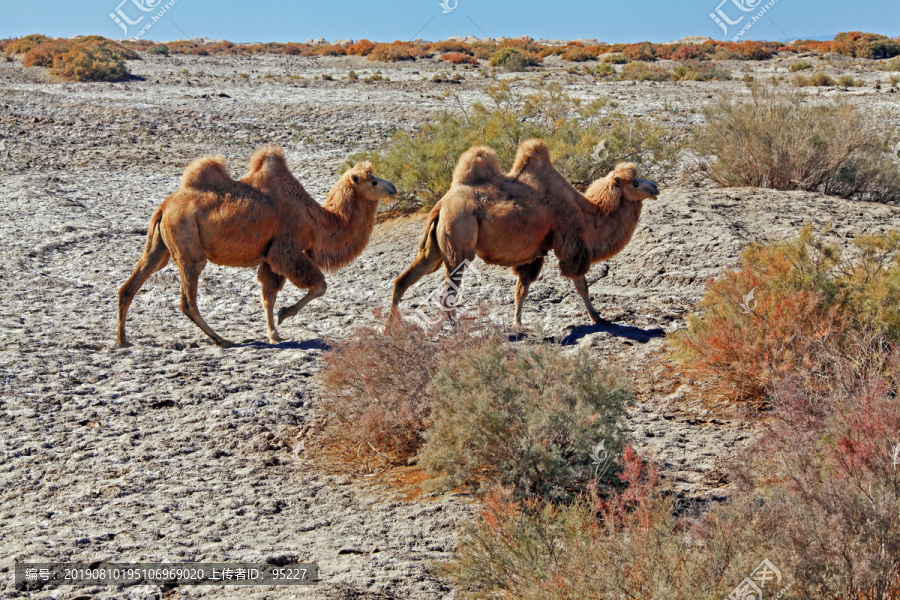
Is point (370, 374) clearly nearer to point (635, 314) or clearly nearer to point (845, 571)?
point (845, 571)

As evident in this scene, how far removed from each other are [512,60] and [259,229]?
31.8m

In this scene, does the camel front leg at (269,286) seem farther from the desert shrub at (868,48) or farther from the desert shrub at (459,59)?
the desert shrub at (868,48)

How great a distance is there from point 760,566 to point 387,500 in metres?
2.35

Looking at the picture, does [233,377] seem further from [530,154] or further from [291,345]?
[530,154]

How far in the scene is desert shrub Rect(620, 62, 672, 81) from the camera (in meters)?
32.2

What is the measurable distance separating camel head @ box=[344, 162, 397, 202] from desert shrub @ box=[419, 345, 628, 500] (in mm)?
4019

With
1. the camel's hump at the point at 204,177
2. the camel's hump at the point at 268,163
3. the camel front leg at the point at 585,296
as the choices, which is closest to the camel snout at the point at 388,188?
the camel's hump at the point at 268,163

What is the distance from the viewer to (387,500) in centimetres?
497

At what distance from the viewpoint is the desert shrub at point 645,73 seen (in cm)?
3222

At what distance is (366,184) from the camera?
8758 mm

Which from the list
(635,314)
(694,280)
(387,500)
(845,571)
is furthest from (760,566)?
(694,280)

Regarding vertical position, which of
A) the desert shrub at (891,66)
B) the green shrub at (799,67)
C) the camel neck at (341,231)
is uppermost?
the green shrub at (799,67)

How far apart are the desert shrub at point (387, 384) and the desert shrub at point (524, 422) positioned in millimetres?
454

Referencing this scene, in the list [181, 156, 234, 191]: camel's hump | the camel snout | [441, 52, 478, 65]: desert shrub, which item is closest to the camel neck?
the camel snout
